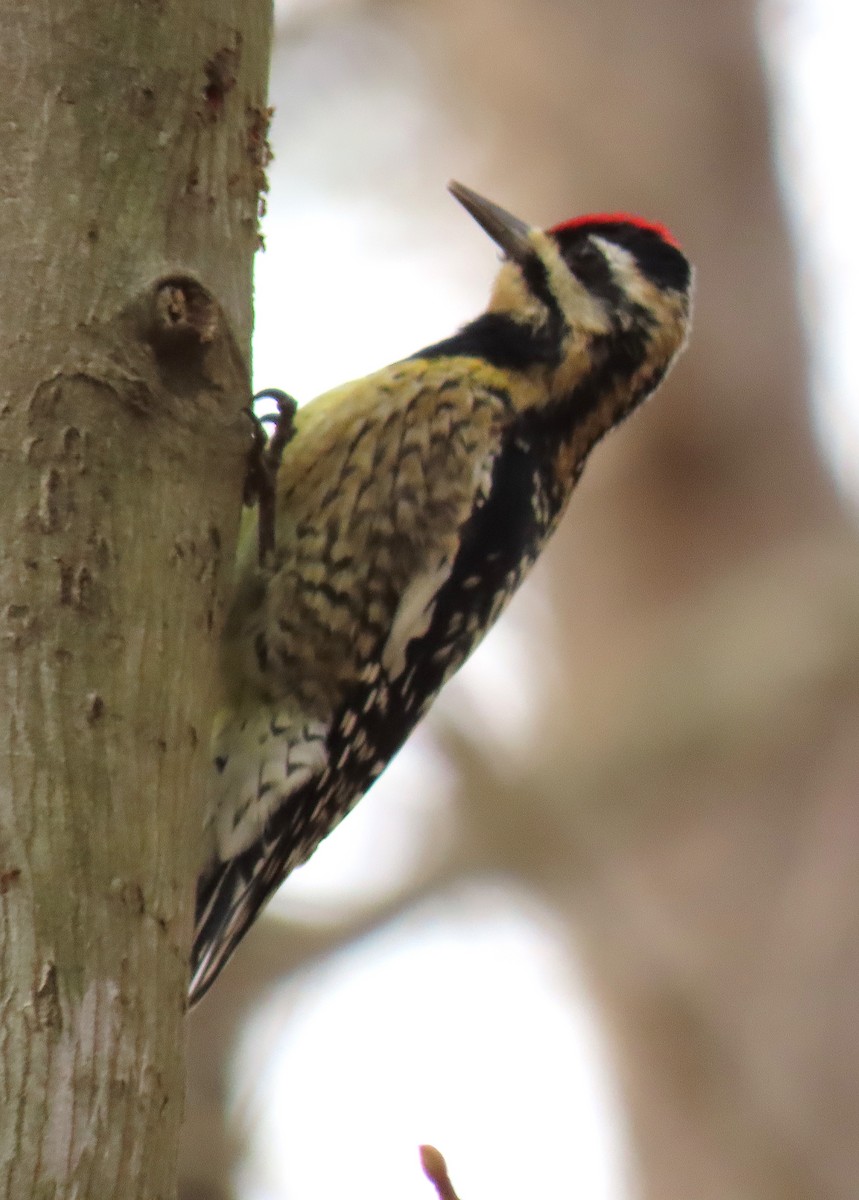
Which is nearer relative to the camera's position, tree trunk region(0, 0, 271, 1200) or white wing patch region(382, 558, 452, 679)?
tree trunk region(0, 0, 271, 1200)

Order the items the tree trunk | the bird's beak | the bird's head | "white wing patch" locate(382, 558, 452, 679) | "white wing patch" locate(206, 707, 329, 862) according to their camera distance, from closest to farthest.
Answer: the tree trunk → "white wing patch" locate(206, 707, 329, 862) → "white wing patch" locate(382, 558, 452, 679) → the bird's head → the bird's beak

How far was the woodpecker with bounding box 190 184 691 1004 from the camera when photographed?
2.69 metres

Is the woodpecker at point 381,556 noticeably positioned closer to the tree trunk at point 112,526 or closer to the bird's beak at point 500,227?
the bird's beak at point 500,227

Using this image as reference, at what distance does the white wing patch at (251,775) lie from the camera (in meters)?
2.66

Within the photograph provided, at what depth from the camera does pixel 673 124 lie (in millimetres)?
6348

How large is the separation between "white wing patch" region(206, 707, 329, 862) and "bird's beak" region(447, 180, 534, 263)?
1177 millimetres

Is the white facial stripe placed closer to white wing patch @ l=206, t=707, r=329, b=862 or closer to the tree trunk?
white wing patch @ l=206, t=707, r=329, b=862

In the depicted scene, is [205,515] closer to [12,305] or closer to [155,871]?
[12,305]

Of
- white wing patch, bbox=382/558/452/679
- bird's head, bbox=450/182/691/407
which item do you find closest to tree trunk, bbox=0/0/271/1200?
white wing patch, bbox=382/558/452/679

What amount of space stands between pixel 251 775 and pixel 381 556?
42 centimetres

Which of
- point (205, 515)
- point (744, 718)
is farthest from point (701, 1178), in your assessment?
point (205, 515)

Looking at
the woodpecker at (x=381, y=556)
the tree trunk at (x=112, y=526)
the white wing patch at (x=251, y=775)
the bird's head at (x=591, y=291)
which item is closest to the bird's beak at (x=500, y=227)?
the bird's head at (x=591, y=291)

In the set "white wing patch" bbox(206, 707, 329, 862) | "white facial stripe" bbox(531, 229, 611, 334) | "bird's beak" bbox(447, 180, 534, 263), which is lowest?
"white wing patch" bbox(206, 707, 329, 862)

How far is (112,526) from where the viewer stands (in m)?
1.63
